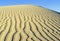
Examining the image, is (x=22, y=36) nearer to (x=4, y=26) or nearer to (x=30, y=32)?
(x=30, y=32)

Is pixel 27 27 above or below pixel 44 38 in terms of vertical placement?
above

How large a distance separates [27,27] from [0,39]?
2.12 meters

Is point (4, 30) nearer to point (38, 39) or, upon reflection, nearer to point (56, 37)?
point (38, 39)

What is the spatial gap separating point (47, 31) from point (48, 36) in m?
0.80

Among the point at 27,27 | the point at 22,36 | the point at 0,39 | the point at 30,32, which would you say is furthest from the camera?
the point at 27,27

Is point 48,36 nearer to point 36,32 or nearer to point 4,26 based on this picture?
point 36,32

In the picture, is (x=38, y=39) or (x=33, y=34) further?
(x=33, y=34)

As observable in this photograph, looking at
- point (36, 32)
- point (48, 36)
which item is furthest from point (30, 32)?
point (48, 36)

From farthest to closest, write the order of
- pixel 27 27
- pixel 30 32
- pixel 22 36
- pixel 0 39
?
pixel 27 27 → pixel 30 32 → pixel 22 36 → pixel 0 39

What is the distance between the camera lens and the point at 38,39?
22.6ft

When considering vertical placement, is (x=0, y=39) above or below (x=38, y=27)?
below

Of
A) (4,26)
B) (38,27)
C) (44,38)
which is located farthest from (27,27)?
(44,38)

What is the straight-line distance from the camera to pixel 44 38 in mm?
7066

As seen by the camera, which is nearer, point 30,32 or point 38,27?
point 30,32
